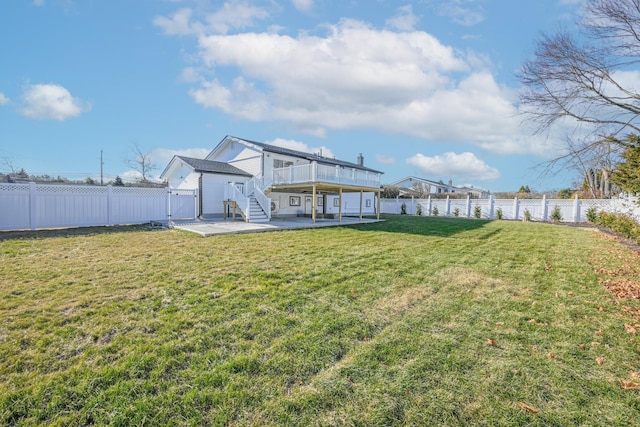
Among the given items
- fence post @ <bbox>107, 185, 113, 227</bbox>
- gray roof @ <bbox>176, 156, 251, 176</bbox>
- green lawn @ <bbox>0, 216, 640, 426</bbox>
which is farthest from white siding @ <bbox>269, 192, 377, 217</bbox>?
green lawn @ <bbox>0, 216, 640, 426</bbox>

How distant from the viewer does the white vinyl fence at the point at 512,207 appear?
1981cm

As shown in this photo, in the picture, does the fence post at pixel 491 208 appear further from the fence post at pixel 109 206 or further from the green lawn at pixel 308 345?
the fence post at pixel 109 206

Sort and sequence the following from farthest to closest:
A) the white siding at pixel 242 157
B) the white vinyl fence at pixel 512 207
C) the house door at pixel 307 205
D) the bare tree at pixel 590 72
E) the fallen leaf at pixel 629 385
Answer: the house door at pixel 307 205 → the white vinyl fence at pixel 512 207 → the white siding at pixel 242 157 → the bare tree at pixel 590 72 → the fallen leaf at pixel 629 385

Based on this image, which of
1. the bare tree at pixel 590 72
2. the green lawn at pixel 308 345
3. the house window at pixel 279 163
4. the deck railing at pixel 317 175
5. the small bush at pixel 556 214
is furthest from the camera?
the small bush at pixel 556 214

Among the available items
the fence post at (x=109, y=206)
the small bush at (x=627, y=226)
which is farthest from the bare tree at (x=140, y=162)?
the small bush at (x=627, y=226)

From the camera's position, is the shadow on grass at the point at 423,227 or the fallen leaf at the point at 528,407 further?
the shadow on grass at the point at 423,227

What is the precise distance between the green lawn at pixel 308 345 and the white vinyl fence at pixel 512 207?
15781 mm

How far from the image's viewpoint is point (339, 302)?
4.12 m

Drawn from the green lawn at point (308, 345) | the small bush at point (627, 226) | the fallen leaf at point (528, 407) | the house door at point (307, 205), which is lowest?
the fallen leaf at point (528, 407)

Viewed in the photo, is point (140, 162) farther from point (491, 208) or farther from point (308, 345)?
point (308, 345)

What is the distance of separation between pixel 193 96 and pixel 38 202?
911 centimetres

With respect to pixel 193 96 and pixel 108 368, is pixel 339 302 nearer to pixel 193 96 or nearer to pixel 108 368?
pixel 108 368

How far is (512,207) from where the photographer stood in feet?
77.9

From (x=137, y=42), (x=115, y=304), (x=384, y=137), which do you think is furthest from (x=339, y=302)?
(x=384, y=137)
